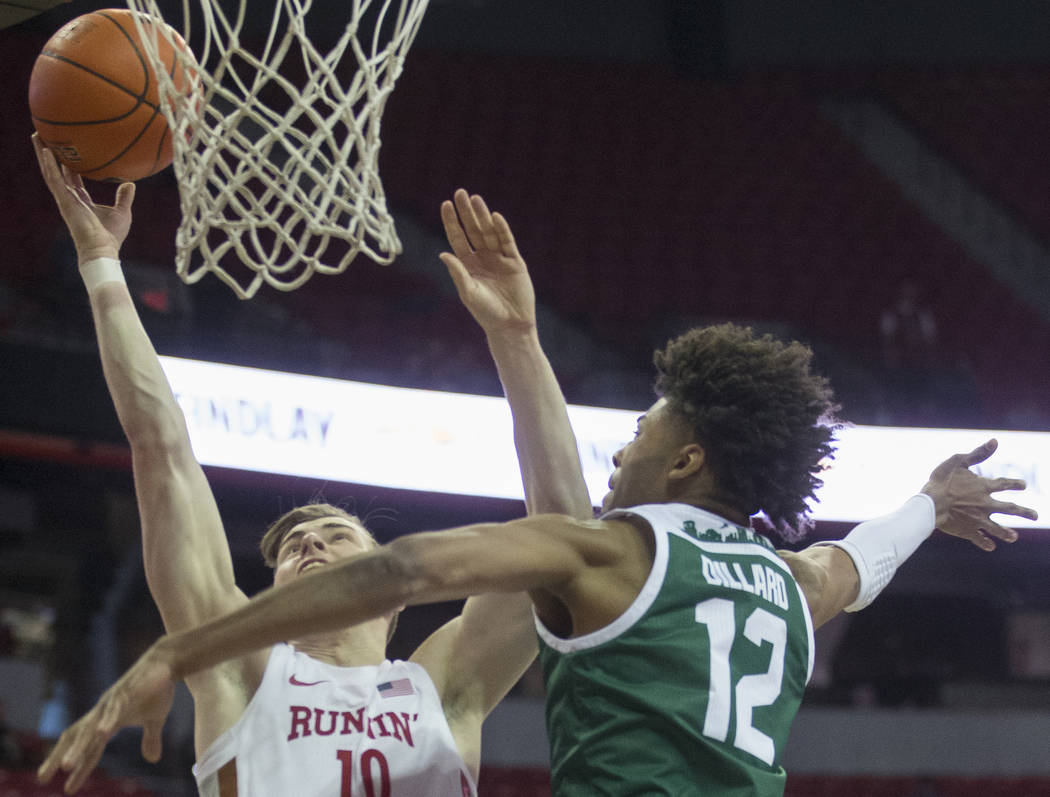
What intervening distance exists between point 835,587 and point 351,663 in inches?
34.2

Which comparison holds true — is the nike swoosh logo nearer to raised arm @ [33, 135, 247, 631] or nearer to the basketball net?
raised arm @ [33, 135, 247, 631]

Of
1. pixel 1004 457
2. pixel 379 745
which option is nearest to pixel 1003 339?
pixel 1004 457

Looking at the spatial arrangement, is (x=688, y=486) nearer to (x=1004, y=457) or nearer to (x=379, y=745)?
(x=379, y=745)

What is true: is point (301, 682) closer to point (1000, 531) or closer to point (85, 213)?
point (85, 213)

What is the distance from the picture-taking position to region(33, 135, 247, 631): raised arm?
2.06 metres

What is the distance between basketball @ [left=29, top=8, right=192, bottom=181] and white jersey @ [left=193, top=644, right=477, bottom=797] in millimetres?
1201

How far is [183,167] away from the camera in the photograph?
8.64ft

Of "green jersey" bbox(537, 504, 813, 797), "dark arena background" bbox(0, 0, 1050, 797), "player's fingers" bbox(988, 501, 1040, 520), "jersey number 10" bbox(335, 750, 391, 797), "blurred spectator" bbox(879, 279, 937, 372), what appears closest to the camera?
"green jersey" bbox(537, 504, 813, 797)

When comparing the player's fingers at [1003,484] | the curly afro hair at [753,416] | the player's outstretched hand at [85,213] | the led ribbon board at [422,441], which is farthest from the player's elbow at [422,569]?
the led ribbon board at [422,441]

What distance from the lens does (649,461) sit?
1846 mm

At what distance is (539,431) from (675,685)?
648 mm

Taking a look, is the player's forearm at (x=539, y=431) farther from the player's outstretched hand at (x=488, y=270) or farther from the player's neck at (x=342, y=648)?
the player's neck at (x=342, y=648)

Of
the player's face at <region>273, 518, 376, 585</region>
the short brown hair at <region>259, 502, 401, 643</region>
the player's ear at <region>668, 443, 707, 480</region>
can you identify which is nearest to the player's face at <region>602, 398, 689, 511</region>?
the player's ear at <region>668, 443, 707, 480</region>

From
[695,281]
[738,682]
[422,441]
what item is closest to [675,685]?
[738,682]
